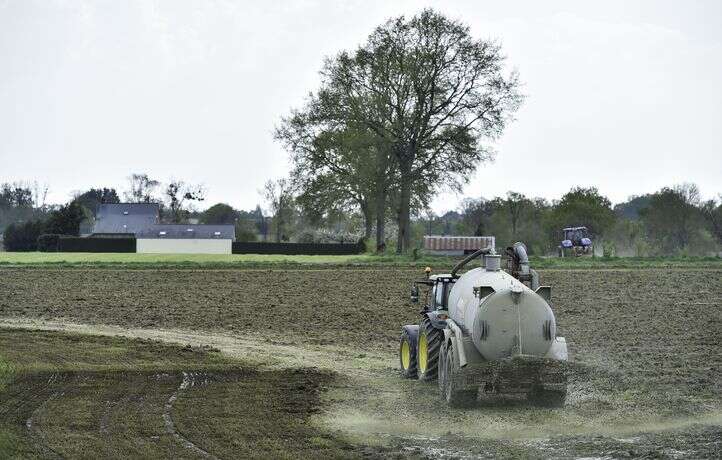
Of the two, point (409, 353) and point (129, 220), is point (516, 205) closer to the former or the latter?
point (129, 220)

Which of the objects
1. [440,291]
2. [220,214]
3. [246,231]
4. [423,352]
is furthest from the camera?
[220,214]

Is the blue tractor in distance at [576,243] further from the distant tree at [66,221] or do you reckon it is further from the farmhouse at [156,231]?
the distant tree at [66,221]

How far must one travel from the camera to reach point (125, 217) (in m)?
98.8

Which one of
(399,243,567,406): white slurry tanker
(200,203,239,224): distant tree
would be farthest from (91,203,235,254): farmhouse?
(399,243,567,406): white slurry tanker

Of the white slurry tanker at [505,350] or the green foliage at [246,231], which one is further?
the green foliage at [246,231]

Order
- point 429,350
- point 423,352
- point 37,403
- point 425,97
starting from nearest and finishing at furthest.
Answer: point 37,403, point 429,350, point 423,352, point 425,97

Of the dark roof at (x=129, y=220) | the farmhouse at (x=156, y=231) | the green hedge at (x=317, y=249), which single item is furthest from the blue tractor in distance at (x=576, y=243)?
the dark roof at (x=129, y=220)

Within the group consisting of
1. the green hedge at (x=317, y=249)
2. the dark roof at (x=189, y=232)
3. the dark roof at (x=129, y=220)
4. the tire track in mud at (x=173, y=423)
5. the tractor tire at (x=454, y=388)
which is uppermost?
the dark roof at (x=129, y=220)

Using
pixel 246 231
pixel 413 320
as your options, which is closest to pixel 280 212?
pixel 246 231

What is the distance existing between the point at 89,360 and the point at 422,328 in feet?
23.5

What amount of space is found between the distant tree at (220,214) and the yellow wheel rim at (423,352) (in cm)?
10817

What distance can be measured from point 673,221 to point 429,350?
78.8 metres

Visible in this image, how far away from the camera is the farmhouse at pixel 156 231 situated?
81.2 metres

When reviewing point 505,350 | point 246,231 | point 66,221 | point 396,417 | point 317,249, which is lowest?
point 396,417
